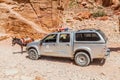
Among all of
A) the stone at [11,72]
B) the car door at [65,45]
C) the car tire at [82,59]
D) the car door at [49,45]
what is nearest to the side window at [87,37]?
the car door at [65,45]

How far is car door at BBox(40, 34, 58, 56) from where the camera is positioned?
41.2ft

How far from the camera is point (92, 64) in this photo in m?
12.1

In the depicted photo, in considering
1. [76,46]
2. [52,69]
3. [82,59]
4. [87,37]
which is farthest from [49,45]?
[87,37]

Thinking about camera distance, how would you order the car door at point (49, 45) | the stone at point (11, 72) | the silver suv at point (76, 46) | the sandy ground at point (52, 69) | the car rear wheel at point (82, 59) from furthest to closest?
the car door at point (49, 45), the car rear wheel at point (82, 59), the silver suv at point (76, 46), the stone at point (11, 72), the sandy ground at point (52, 69)

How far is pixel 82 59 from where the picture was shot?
11.8m

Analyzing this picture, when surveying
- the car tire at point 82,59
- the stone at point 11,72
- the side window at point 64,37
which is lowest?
the stone at point 11,72

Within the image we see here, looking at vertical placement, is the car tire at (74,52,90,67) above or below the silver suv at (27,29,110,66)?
below

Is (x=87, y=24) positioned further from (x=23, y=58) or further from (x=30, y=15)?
(x=23, y=58)

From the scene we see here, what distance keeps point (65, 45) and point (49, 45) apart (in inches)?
37.5

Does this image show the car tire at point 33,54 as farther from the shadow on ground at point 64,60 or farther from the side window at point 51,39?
the side window at point 51,39

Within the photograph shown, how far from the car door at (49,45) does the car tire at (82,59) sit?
1308 mm

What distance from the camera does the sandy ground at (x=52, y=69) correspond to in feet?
34.3

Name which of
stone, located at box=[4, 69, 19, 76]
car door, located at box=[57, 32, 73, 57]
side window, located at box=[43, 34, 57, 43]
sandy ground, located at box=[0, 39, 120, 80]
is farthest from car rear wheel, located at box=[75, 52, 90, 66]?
stone, located at box=[4, 69, 19, 76]

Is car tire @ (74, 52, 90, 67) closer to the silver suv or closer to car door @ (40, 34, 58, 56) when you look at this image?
the silver suv
